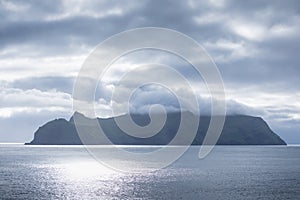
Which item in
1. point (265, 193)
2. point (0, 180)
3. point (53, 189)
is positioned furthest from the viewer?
point (0, 180)

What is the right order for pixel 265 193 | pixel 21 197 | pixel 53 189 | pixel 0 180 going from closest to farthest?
1. pixel 21 197
2. pixel 265 193
3. pixel 53 189
4. pixel 0 180

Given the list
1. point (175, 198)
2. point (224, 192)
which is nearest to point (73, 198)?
point (175, 198)

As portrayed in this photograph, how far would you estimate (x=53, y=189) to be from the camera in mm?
129625

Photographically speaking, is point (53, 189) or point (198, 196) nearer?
point (198, 196)

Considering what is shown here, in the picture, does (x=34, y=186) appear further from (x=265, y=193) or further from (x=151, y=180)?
(x=265, y=193)

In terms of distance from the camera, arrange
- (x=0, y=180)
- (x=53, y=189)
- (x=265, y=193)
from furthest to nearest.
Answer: (x=0, y=180) < (x=53, y=189) < (x=265, y=193)

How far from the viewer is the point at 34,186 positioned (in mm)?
135250

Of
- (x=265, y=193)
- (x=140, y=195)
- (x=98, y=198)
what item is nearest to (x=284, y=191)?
(x=265, y=193)

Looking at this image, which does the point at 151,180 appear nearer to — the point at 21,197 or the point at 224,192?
the point at 224,192

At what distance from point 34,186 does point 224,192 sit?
63972 millimetres

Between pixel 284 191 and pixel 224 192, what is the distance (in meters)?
19.2

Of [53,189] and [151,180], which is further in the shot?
[151,180]

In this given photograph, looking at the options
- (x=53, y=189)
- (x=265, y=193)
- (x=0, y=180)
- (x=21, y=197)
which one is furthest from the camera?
(x=0, y=180)

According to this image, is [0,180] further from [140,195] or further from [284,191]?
[284,191]
